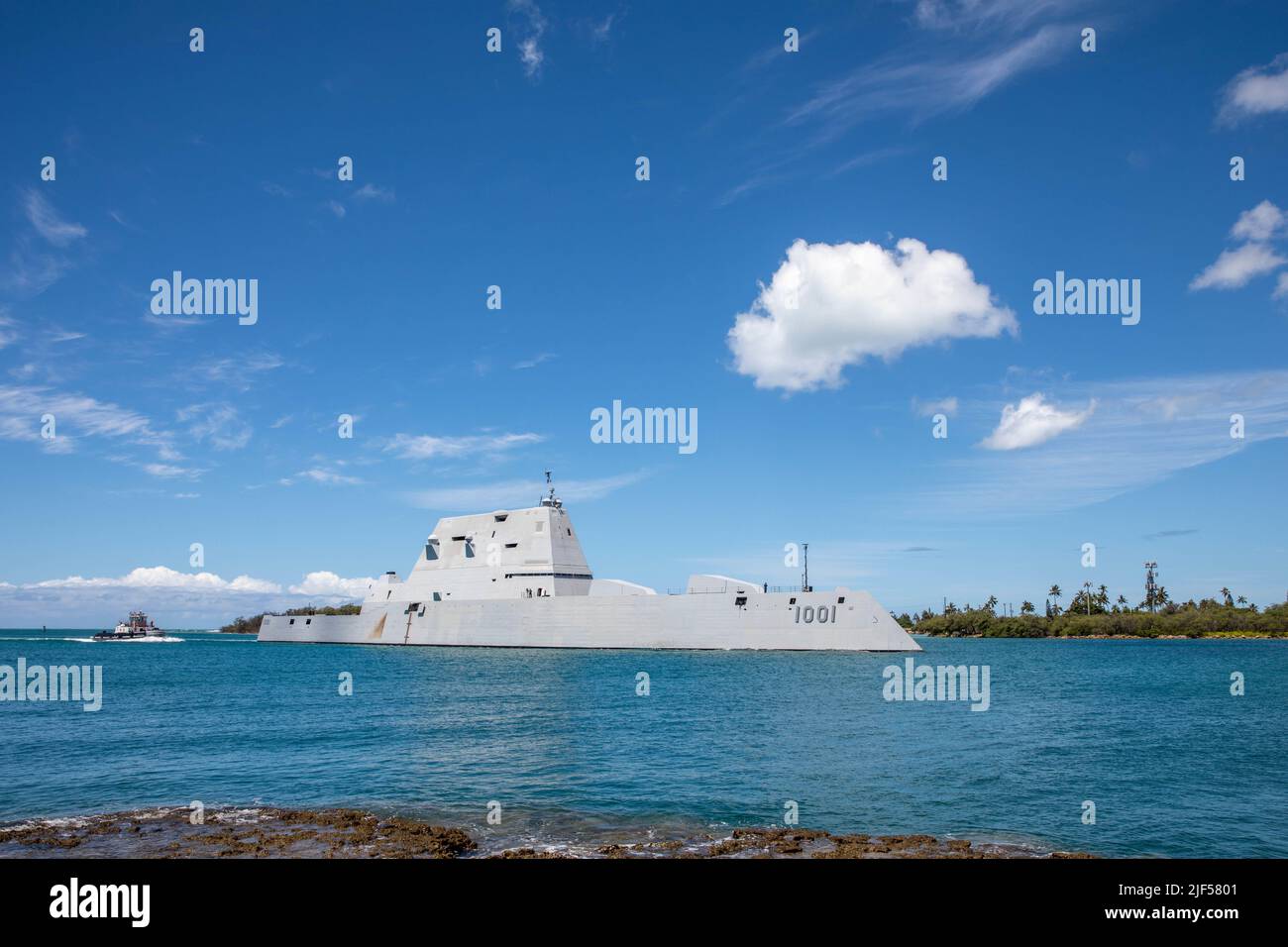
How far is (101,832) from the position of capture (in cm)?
A: 1380

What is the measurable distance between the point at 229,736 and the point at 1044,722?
27234 millimetres

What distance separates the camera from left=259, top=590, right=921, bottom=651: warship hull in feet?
176

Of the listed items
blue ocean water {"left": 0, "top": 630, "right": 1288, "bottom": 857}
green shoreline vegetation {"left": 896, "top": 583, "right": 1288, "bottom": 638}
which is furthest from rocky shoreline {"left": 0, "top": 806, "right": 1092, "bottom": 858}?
green shoreline vegetation {"left": 896, "top": 583, "right": 1288, "bottom": 638}

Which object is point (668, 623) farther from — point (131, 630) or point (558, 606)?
point (131, 630)

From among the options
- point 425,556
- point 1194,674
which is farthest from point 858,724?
point 425,556

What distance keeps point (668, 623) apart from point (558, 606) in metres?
9.41

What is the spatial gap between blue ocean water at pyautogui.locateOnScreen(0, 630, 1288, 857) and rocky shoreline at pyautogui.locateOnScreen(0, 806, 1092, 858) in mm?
1017

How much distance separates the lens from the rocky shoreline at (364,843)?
40.2ft

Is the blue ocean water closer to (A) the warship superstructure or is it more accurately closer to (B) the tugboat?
(A) the warship superstructure

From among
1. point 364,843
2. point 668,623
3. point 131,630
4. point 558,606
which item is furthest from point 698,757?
point 131,630

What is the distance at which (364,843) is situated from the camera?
12.9 m

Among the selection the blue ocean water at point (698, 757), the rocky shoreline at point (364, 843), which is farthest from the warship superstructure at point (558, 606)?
the rocky shoreline at point (364, 843)

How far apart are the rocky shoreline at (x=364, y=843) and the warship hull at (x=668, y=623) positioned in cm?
4156
